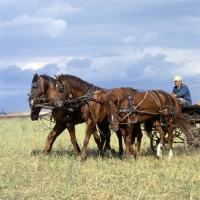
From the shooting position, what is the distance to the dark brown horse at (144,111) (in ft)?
33.1

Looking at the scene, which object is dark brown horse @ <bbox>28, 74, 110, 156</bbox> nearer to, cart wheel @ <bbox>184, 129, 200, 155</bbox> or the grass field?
the grass field

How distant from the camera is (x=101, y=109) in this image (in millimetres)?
10211

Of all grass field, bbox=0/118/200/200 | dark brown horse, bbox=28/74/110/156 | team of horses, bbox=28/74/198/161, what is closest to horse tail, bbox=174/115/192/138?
team of horses, bbox=28/74/198/161

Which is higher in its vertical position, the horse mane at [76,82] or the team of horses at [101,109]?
the horse mane at [76,82]

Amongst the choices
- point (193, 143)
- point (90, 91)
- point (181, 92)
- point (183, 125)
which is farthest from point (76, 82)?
point (193, 143)

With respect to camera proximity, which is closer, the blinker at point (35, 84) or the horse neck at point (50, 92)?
the blinker at point (35, 84)

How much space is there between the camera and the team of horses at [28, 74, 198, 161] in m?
10.1

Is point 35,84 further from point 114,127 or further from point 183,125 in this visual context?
point 183,125

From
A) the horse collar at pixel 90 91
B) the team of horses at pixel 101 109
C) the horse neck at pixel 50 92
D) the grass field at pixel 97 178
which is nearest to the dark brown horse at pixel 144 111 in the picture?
the team of horses at pixel 101 109

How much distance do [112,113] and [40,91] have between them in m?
2.05

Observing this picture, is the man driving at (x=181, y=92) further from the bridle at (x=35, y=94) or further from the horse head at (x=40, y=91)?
the bridle at (x=35, y=94)

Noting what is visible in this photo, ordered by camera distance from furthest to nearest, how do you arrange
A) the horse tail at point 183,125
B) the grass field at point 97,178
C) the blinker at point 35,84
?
the horse tail at point 183,125
the blinker at point 35,84
the grass field at point 97,178

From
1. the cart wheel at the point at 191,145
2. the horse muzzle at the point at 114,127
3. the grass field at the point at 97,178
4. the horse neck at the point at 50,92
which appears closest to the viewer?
the grass field at the point at 97,178

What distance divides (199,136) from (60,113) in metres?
3.92
